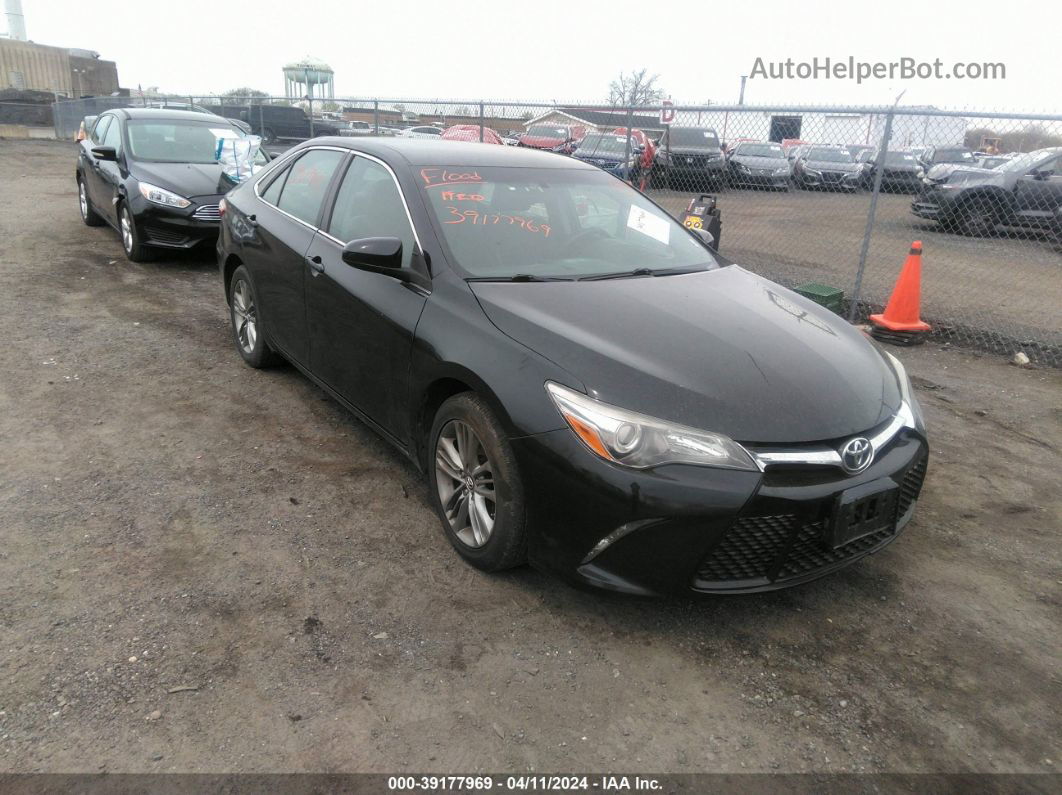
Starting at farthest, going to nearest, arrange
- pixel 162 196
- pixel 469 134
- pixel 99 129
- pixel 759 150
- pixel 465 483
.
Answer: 1. pixel 469 134
2. pixel 759 150
3. pixel 99 129
4. pixel 162 196
5. pixel 465 483

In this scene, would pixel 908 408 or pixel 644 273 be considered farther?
pixel 644 273

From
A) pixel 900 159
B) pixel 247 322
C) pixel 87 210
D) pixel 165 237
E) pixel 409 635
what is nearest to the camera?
pixel 409 635

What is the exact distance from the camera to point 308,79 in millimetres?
55188

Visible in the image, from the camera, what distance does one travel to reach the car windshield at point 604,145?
39.3 ft

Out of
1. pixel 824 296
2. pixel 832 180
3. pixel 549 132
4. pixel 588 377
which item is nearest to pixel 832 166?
pixel 832 180

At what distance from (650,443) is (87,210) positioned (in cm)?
1040

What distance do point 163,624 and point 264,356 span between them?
2.69m

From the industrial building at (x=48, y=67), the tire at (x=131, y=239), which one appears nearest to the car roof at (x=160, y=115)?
the tire at (x=131, y=239)

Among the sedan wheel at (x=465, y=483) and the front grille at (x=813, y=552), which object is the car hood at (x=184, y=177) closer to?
the sedan wheel at (x=465, y=483)

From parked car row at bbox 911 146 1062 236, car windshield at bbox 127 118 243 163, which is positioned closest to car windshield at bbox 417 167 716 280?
car windshield at bbox 127 118 243 163

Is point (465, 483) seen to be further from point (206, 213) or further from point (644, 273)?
point (206, 213)

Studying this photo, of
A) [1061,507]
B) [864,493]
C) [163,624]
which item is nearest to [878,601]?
Result: [864,493]

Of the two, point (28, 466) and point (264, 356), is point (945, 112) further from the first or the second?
point (28, 466)

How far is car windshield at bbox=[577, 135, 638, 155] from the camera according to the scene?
12.0 metres
